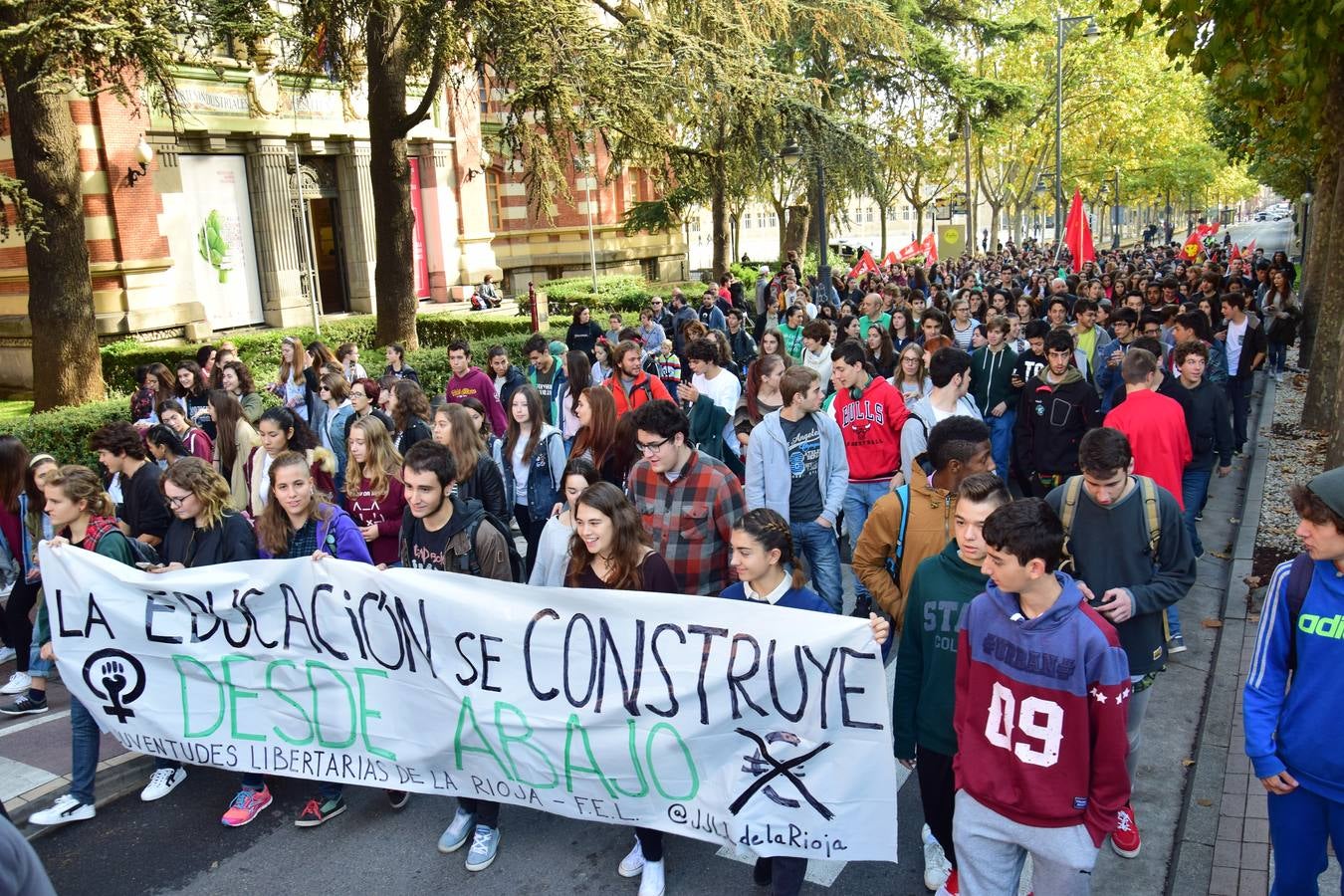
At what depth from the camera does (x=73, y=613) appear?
5.11 meters

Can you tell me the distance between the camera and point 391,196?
17.7m

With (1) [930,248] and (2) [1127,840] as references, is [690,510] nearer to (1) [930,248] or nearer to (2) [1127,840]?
(2) [1127,840]

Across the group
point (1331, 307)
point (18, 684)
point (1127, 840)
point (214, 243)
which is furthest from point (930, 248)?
point (18, 684)

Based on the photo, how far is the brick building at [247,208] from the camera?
22.2 m

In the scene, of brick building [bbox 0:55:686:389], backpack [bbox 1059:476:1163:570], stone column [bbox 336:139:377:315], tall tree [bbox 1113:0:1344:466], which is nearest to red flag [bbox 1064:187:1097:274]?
tall tree [bbox 1113:0:1344:466]

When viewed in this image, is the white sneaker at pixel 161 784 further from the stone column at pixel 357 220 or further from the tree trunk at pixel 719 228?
the stone column at pixel 357 220

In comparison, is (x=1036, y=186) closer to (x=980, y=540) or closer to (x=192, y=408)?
(x=192, y=408)

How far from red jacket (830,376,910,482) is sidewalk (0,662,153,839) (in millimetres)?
4523

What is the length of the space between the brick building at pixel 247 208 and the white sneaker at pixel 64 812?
11.8 m

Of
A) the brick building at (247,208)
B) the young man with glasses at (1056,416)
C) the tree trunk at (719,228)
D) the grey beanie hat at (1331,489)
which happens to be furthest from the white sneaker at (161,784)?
the tree trunk at (719,228)

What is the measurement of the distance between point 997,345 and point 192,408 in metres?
7.53

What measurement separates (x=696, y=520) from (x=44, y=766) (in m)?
3.68

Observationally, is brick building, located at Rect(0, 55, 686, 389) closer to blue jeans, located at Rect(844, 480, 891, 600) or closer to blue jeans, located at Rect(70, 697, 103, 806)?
blue jeans, located at Rect(844, 480, 891, 600)

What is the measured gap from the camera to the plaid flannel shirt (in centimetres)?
523
